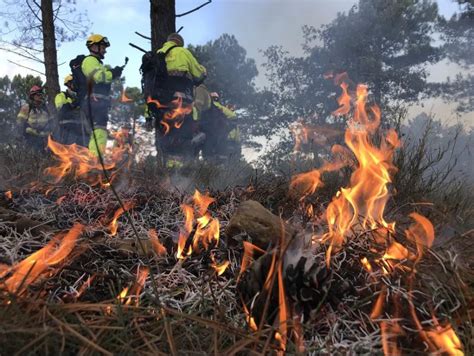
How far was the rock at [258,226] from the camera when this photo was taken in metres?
2.19

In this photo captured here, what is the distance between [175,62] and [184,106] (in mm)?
734

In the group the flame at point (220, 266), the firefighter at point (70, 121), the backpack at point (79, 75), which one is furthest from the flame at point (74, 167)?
the firefighter at point (70, 121)

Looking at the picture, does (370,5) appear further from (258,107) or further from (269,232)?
(269,232)

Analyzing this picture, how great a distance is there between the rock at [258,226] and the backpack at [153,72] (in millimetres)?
5081

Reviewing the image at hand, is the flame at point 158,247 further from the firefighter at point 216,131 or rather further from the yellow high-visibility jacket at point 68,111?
the firefighter at point 216,131

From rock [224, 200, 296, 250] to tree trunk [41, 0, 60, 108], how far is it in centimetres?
1048

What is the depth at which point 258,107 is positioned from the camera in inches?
1078

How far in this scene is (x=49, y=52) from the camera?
1148 cm

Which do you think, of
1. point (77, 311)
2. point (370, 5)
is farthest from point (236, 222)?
point (370, 5)

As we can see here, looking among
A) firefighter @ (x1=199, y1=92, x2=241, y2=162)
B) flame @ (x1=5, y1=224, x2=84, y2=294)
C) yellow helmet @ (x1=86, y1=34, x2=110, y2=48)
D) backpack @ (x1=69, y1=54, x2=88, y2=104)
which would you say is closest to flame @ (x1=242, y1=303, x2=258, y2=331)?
flame @ (x1=5, y1=224, x2=84, y2=294)

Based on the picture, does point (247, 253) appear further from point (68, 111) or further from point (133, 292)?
point (68, 111)

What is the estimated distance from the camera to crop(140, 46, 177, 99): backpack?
6922 mm

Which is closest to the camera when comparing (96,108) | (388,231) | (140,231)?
(388,231)

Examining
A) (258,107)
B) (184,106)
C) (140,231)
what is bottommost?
(140,231)
